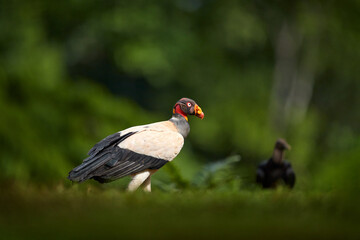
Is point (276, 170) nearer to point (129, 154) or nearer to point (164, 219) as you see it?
point (129, 154)

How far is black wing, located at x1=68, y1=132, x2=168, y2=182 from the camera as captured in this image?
192 cm

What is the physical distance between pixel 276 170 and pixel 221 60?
29.4 feet

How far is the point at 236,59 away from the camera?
39.3 feet

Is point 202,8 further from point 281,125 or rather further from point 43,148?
point 43,148

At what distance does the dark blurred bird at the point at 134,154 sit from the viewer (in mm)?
1945

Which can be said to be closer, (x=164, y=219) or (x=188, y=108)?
(x=164, y=219)

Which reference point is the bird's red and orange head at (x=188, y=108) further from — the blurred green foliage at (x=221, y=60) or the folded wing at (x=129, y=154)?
the blurred green foliage at (x=221, y=60)

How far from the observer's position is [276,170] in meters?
2.80

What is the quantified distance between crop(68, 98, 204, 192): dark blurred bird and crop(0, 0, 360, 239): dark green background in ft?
1.91

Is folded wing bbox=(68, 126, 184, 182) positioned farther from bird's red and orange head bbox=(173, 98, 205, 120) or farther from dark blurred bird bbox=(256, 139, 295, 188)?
dark blurred bird bbox=(256, 139, 295, 188)

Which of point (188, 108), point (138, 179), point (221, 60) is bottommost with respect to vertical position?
point (138, 179)

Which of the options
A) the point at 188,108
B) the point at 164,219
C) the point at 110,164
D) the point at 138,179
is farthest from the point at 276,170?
the point at 164,219

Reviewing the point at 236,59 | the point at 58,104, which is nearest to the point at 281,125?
the point at 236,59

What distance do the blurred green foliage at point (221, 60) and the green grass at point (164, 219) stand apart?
3.84 meters
